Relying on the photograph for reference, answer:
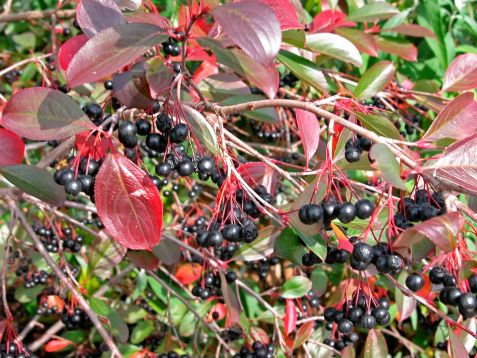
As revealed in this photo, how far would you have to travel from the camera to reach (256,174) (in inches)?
53.8

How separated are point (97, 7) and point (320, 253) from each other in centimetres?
69

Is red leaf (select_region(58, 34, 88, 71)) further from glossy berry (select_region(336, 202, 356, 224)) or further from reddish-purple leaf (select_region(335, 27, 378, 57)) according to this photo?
reddish-purple leaf (select_region(335, 27, 378, 57))

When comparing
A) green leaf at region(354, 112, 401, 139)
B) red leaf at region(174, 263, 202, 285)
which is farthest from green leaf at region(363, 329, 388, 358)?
red leaf at region(174, 263, 202, 285)

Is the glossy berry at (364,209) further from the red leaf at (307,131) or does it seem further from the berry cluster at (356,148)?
the red leaf at (307,131)

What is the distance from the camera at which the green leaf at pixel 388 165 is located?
0.79 m

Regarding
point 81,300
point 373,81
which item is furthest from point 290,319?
point 373,81

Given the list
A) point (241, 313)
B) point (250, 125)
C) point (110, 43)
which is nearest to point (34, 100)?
point (110, 43)

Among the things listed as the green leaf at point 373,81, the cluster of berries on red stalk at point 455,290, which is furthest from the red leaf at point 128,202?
the green leaf at point 373,81

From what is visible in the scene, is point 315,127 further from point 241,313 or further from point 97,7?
point 241,313

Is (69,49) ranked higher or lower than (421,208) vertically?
higher

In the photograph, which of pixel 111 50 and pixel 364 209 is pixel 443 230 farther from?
pixel 111 50

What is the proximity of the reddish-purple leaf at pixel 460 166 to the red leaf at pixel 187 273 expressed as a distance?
159 centimetres

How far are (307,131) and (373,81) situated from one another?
0.56 meters

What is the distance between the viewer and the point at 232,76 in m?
1.75
